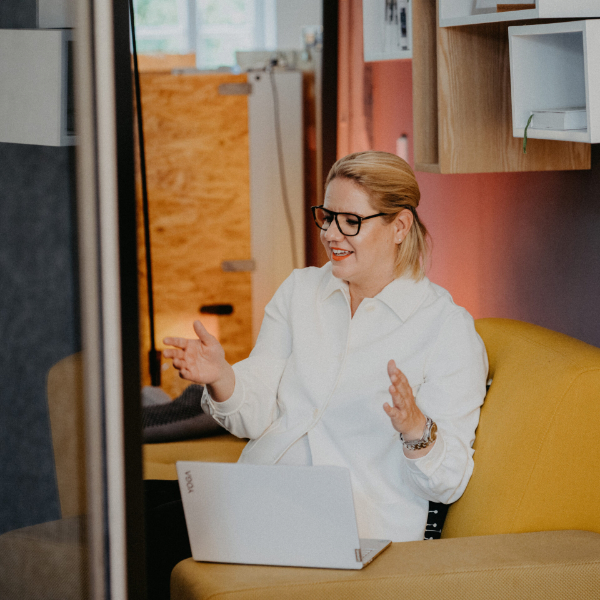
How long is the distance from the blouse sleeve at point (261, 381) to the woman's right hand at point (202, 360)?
0.06m

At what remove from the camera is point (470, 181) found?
2396 millimetres

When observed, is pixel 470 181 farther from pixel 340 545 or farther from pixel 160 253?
pixel 160 253

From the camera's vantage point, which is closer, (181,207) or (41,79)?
(41,79)

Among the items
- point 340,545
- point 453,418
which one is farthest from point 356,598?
point 453,418

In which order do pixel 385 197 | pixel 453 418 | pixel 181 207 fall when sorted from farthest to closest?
pixel 181 207
pixel 385 197
pixel 453 418

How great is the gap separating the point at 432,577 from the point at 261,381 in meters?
0.60

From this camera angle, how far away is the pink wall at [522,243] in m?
1.69

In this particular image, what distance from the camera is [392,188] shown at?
1.62 metres

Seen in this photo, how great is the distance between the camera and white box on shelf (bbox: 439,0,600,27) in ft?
4.21

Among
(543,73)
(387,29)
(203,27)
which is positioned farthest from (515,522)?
(203,27)

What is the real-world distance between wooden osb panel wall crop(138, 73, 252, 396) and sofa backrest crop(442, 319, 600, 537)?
277 centimetres

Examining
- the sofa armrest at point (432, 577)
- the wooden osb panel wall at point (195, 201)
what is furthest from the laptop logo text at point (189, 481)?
the wooden osb panel wall at point (195, 201)

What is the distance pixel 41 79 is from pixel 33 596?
0.58 meters

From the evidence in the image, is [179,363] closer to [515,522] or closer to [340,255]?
[340,255]
